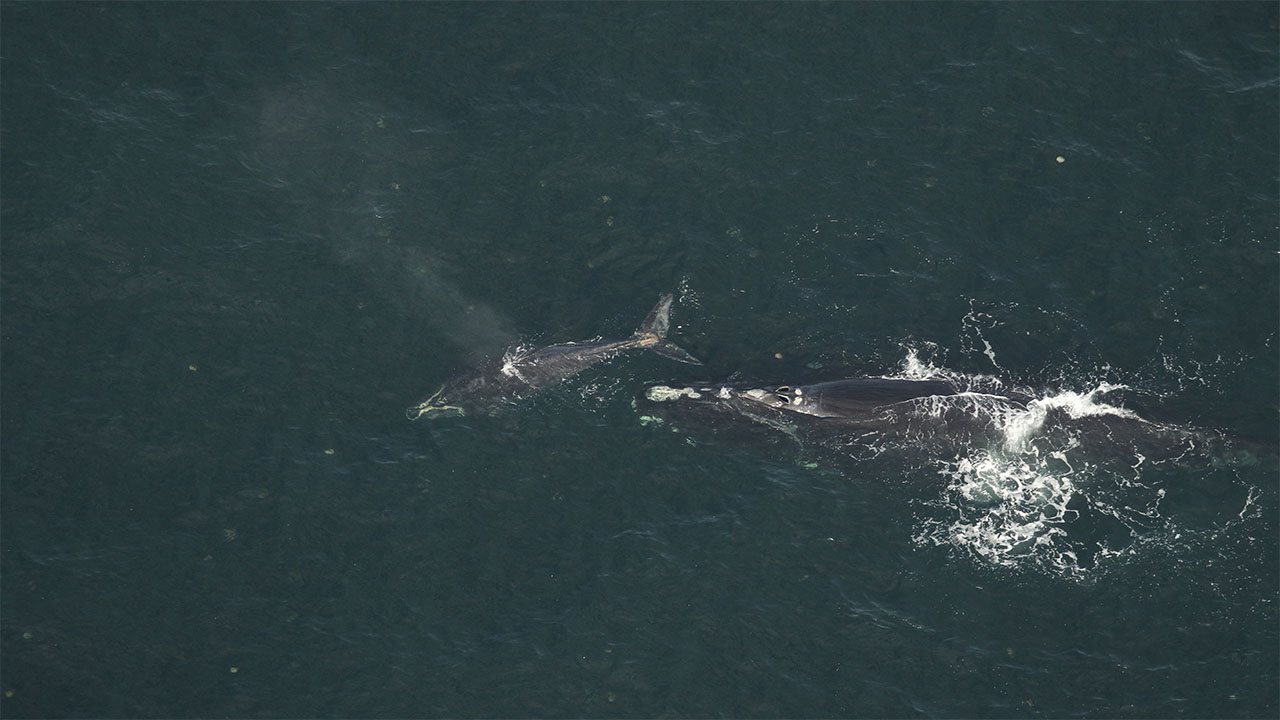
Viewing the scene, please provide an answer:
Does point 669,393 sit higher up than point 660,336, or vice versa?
point 660,336

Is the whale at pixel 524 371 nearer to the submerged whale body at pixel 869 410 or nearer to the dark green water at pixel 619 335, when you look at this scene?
the dark green water at pixel 619 335

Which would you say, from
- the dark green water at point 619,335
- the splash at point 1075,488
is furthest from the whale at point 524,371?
the splash at point 1075,488

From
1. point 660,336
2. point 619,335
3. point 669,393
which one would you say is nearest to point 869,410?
point 669,393

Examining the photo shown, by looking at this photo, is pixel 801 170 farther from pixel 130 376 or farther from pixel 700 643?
pixel 130 376

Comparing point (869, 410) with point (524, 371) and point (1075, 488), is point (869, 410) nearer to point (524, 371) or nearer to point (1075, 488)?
point (1075, 488)

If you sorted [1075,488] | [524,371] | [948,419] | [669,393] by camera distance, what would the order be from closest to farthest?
1. [1075,488]
2. [948,419]
3. [669,393]
4. [524,371]

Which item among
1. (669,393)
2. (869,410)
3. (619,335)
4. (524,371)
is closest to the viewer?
(869,410)

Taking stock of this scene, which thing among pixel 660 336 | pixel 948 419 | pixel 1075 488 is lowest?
pixel 1075 488

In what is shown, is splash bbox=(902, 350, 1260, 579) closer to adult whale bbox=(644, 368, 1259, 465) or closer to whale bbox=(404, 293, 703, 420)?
adult whale bbox=(644, 368, 1259, 465)
